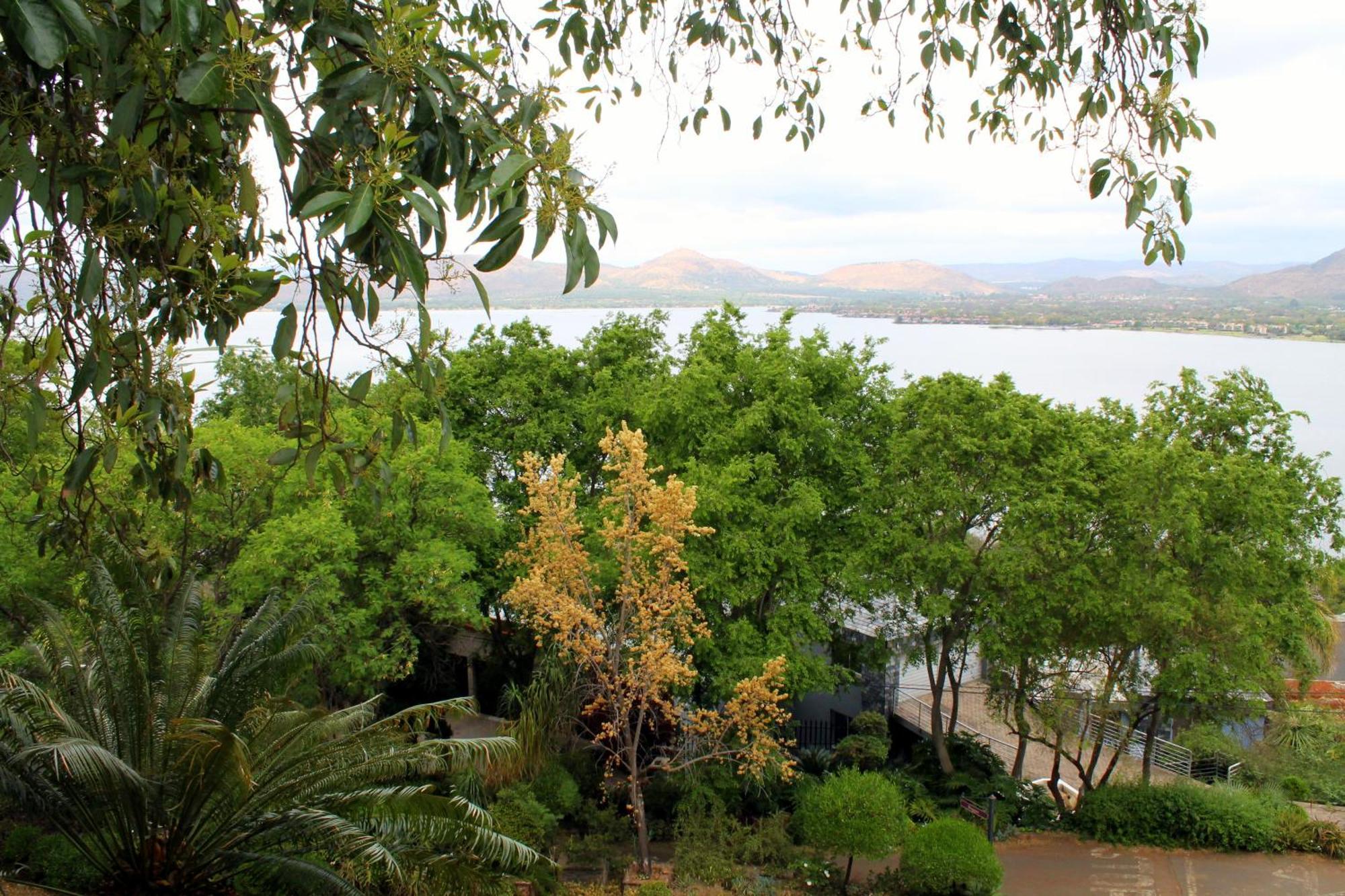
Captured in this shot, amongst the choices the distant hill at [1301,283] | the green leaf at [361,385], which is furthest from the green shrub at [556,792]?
the distant hill at [1301,283]

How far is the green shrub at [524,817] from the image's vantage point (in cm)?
1012

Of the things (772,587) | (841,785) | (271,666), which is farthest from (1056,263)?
(271,666)

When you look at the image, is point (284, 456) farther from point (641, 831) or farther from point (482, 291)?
point (641, 831)

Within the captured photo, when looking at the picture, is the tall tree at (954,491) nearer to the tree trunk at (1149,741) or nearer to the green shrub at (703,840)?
the tree trunk at (1149,741)

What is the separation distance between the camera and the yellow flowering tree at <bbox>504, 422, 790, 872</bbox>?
10.4 meters

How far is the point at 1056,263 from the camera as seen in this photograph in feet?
97.5

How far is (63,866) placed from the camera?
8.82 metres

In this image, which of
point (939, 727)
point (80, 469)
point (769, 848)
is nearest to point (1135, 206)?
point (80, 469)

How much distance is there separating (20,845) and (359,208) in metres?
10.1

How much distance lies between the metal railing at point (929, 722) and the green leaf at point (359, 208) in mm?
16382

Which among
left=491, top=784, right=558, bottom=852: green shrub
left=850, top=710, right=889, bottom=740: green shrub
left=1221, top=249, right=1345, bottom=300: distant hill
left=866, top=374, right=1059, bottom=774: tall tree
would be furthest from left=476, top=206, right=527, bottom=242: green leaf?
left=1221, top=249, right=1345, bottom=300: distant hill

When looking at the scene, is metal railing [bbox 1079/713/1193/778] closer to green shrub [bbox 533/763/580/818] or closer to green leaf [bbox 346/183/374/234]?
green shrub [bbox 533/763/580/818]

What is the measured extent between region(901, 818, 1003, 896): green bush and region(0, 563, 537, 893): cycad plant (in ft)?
13.4

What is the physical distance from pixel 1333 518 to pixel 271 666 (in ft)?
40.7
